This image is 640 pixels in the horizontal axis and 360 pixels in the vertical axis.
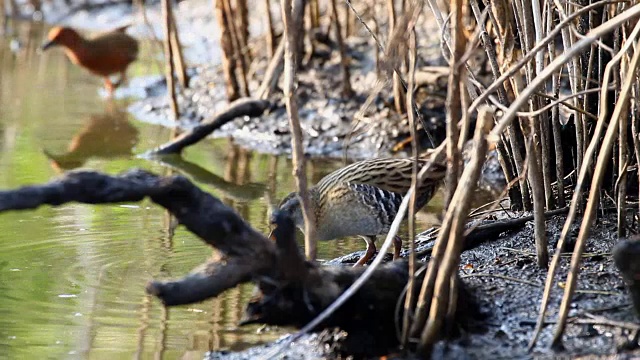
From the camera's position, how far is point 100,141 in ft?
31.8

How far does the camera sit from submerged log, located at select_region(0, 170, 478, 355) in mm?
3473

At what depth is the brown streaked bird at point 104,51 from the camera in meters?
12.1

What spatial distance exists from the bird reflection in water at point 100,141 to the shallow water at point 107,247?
10 millimetres

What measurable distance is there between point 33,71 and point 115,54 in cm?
193

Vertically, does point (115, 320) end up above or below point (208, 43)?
below

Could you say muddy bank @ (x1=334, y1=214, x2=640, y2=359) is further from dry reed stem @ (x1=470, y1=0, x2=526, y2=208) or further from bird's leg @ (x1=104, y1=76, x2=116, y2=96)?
bird's leg @ (x1=104, y1=76, x2=116, y2=96)

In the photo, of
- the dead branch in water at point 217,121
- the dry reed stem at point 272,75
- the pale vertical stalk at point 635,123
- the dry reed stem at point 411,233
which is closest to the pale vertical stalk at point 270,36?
the dry reed stem at point 272,75

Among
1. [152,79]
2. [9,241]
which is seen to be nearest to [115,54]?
[152,79]

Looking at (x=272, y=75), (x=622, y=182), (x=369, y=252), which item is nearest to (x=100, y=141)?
(x=272, y=75)

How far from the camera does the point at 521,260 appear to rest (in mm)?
4715

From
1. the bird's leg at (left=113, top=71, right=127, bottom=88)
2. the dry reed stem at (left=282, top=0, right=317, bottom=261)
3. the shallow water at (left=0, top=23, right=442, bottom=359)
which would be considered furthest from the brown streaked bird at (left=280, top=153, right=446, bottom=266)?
the bird's leg at (left=113, top=71, right=127, bottom=88)

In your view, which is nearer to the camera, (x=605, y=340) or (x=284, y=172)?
(x=605, y=340)

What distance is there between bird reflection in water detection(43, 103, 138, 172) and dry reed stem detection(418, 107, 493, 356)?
5377 millimetres

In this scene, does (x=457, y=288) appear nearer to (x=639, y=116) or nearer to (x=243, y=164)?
(x=639, y=116)
